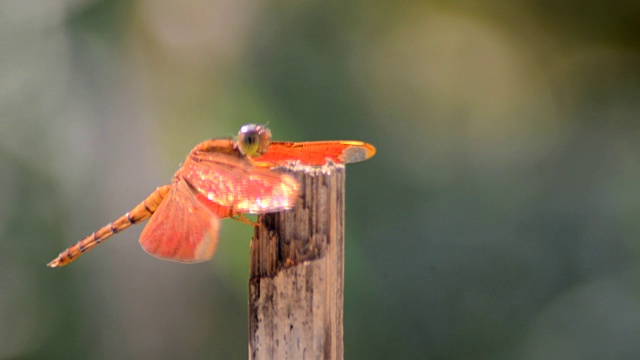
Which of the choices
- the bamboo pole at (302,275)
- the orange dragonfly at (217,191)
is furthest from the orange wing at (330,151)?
the bamboo pole at (302,275)

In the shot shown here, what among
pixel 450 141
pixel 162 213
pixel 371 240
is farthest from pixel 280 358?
pixel 450 141

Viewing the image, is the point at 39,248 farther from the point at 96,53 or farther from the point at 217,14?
the point at 217,14

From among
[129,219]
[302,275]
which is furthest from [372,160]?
[302,275]

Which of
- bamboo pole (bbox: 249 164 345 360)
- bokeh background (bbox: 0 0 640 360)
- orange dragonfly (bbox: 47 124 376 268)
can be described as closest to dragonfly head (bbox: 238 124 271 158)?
orange dragonfly (bbox: 47 124 376 268)

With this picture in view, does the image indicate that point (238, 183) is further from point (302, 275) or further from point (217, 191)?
point (302, 275)

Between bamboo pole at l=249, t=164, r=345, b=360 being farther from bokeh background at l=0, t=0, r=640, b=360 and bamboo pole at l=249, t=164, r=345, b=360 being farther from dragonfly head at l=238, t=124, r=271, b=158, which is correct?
bokeh background at l=0, t=0, r=640, b=360

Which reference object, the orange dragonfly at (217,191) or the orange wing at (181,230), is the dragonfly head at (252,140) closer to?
the orange dragonfly at (217,191)
